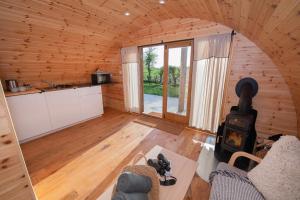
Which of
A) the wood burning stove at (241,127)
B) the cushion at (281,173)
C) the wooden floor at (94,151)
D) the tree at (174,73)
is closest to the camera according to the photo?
the cushion at (281,173)

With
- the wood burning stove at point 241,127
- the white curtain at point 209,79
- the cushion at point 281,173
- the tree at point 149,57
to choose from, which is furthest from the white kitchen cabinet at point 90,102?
the cushion at point 281,173

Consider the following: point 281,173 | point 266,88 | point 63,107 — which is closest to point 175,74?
point 266,88

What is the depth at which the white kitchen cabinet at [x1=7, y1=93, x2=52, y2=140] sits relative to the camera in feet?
8.16

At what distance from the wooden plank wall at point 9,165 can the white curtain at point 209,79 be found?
2862 mm

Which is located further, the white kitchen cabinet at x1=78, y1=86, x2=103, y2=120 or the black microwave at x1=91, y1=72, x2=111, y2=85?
the black microwave at x1=91, y1=72, x2=111, y2=85

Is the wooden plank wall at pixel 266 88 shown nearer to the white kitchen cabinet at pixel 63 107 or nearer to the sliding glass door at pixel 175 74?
the sliding glass door at pixel 175 74

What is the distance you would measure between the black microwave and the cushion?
390cm

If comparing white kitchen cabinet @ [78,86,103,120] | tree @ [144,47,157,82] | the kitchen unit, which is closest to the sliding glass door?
tree @ [144,47,157,82]

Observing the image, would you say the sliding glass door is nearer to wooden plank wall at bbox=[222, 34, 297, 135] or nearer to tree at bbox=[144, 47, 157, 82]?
tree at bbox=[144, 47, 157, 82]

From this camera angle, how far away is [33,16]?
1942 millimetres

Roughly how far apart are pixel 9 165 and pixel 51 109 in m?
2.14

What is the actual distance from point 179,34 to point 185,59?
1.81 feet

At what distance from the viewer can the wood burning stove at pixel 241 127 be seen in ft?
6.19

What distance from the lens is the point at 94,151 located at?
94.2 inches
